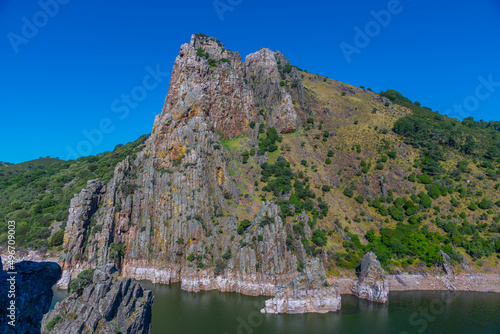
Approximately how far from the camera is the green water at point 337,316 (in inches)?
1844

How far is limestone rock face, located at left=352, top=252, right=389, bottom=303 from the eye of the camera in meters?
60.3

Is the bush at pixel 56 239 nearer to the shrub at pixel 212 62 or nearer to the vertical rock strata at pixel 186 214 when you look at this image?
the vertical rock strata at pixel 186 214

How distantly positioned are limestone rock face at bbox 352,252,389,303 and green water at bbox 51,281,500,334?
202 centimetres

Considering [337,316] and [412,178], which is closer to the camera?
[337,316]

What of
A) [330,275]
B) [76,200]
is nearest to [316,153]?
[330,275]

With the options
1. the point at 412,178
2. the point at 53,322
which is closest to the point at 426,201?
the point at 412,178

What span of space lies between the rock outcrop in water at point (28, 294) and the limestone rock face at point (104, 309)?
1390 centimetres

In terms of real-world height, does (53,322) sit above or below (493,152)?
below

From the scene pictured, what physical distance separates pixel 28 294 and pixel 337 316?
54.3 m

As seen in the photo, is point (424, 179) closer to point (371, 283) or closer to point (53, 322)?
point (371, 283)

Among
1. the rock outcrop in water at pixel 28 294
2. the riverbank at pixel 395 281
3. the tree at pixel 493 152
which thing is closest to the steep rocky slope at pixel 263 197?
the riverbank at pixel 395 281

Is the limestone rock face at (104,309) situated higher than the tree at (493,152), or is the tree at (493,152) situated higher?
the tree at (493,152)

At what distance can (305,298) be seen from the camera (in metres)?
54.4

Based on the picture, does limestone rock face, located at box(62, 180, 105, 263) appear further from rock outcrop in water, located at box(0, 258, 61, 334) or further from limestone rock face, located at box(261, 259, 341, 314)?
rock outcrop in water, located at box(0, 258, 61, 334)
